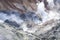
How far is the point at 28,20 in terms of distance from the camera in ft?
4.19

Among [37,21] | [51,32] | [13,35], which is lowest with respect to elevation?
[13,35]

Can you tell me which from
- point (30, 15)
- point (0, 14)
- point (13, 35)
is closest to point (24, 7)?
point (30, 15)

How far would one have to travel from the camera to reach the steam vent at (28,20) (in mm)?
1108

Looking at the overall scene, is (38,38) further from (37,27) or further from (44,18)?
(44,18)

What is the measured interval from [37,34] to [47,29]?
99mm

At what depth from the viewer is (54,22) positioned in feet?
4.42

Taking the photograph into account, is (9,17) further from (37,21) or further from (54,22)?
(54,22)

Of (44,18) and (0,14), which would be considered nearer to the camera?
(0,14)

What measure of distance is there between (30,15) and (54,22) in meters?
0.18

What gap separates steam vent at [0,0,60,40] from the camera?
111 cm

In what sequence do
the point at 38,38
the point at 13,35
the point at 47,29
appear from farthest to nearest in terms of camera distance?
the point at 47,29, the point at 38,38, the point at 13,35

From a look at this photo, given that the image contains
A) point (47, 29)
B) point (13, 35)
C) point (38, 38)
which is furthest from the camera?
point (47, 29)

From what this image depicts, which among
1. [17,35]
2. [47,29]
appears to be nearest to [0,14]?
[17,35]

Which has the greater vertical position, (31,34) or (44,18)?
(44,18)
